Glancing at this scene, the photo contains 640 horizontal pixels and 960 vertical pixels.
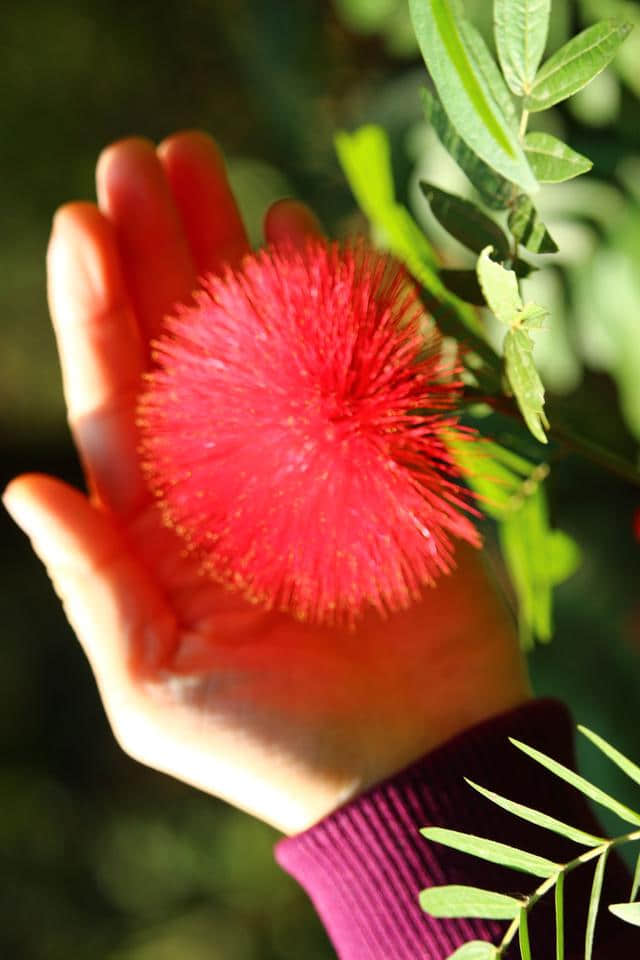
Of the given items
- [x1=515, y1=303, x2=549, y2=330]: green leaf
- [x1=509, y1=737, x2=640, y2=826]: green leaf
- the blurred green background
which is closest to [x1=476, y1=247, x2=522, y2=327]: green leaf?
[x1=515, y1=303, x2=549, y2=330]: green leaf

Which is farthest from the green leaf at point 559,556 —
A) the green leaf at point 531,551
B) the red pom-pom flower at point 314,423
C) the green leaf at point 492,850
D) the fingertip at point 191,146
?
the fingertip at point 191,146

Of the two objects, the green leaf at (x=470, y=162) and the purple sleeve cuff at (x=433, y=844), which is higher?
the green leaf at (x=470, y=162)

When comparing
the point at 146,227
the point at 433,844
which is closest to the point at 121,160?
the point at 146,227

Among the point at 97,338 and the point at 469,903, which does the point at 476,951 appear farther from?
the point at 97,338

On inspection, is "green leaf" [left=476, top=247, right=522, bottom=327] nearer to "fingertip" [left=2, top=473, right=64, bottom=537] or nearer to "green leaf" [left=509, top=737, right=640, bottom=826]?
"green leaf" [left=509, top=737, right=640, bottom=826]

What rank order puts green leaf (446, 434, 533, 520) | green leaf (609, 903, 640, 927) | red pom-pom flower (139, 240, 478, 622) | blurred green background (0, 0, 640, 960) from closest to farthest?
green leaf (609, 903, 640, 927), red pom-pom flower (139, 240, 478, 622), green leaf (446, 434, 533, 520), blurred green background (0, 0, 640, 960)

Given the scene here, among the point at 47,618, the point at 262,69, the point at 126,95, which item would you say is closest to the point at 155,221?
the point at 262,69

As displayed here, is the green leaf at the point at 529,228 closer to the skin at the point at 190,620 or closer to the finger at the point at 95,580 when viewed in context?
the skin at the point at 190,620
